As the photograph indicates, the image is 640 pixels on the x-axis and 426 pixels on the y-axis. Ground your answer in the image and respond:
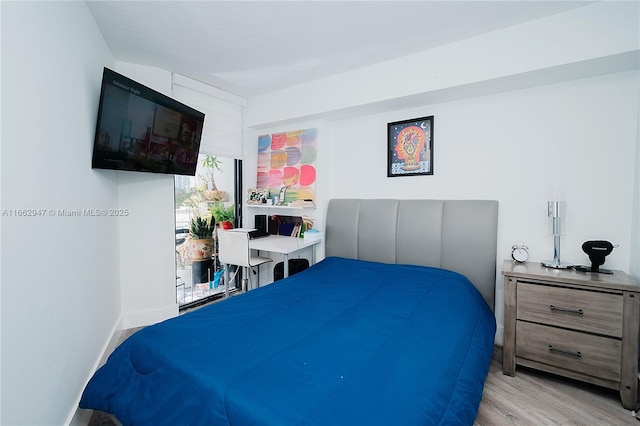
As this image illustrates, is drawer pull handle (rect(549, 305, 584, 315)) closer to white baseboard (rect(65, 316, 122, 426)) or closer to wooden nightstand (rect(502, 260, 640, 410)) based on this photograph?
wooden nightstand (rect(502, 260, 640, 410))

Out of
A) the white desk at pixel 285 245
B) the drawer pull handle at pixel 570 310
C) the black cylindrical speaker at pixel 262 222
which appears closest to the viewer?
the drawer pull handle at pixel 570 310

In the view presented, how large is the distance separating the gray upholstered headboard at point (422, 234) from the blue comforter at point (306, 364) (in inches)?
24.3

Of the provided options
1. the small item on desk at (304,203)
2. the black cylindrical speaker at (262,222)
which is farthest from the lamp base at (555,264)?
the black cylindrical speaker at (262,222)

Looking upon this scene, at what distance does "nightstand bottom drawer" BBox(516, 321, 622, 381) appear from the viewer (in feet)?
5.80

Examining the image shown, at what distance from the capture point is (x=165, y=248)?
304cm

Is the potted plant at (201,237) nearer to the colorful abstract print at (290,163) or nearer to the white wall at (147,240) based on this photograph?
the white wall at (147,240)

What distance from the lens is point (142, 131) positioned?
2314 millimetres

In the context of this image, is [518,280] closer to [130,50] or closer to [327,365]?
[327,365]

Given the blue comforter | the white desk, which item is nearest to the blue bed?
the blue comforter

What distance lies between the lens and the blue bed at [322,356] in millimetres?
990

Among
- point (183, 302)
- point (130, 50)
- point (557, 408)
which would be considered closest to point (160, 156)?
point (130, 50)

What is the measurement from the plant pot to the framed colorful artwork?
7.67ft

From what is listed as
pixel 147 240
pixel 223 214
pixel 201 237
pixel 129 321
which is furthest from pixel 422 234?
pixel 129 321

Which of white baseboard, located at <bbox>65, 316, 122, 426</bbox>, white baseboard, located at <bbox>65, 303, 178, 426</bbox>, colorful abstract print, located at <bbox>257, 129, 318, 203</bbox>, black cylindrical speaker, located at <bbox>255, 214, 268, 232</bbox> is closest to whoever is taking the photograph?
white baseboard, located at <bbox>65, 316, 122, 426</bbox>
